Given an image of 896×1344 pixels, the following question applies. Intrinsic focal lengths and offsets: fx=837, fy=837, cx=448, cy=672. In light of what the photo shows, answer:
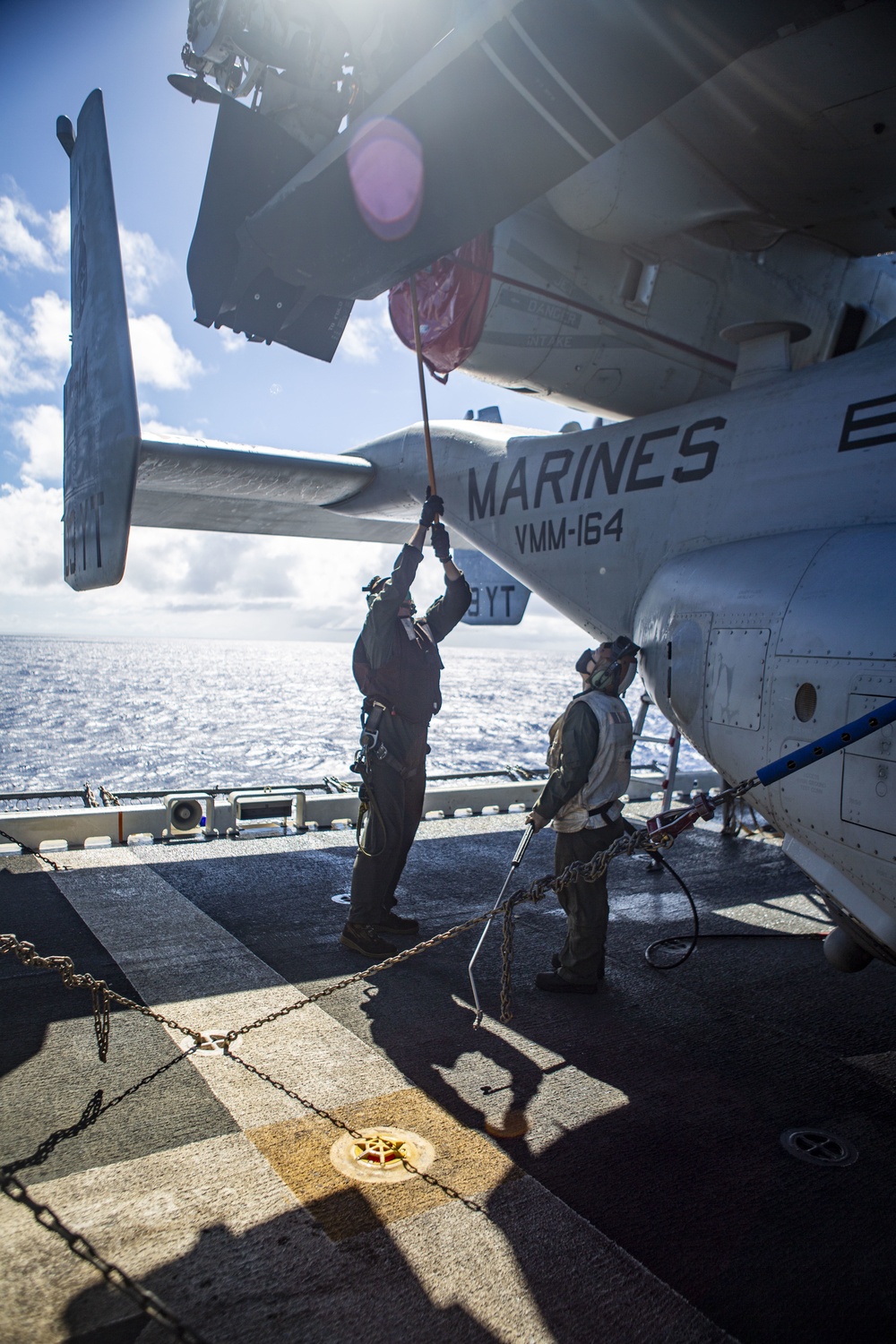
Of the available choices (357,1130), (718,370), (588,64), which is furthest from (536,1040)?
(718,370)

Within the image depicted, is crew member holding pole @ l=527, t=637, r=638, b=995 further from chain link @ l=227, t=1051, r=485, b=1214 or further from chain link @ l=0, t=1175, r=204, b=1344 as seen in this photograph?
chain link @ l=0, t=1175, r=204, b=1344

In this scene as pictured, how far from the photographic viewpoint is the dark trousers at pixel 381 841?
217 inches

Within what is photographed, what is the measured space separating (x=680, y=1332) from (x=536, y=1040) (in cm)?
187

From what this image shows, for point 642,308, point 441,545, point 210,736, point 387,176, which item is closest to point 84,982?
point 441,545

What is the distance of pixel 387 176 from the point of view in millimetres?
4383

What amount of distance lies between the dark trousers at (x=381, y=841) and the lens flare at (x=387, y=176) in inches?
128

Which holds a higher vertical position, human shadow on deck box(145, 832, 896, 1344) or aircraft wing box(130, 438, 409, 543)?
aircraft wing box(130, 438, 409, 543)

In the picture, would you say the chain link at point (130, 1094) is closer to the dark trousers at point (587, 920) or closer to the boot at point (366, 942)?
the dark trousers at point (587, 920)

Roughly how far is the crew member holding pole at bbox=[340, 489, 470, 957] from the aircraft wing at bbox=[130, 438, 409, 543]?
2354 mm

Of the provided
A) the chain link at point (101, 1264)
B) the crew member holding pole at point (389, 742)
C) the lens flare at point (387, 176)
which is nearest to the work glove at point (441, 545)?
the crew member holding pole at point (389, 742)

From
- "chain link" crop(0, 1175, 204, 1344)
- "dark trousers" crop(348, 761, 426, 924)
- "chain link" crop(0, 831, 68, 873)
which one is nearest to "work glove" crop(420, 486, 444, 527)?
"dark trousers" crop(348, 761, 426, 924)

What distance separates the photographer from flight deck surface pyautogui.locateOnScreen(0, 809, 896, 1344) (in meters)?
2.48

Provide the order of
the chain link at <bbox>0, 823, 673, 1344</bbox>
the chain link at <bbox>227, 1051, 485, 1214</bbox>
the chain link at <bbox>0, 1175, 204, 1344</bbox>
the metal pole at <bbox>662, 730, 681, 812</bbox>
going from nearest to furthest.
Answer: the chain link at <bbox>0, 1175, 204, 1344</bbox> → the chain link at <bbox>0, 823, 673, 1344</bbox> → the chain link at <bbox>227, 1051, 485, 1214</bbox> → the metal pole at <bbox>662, 730, 681, 812</bbox>

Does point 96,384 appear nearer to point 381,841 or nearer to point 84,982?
point 381,841
